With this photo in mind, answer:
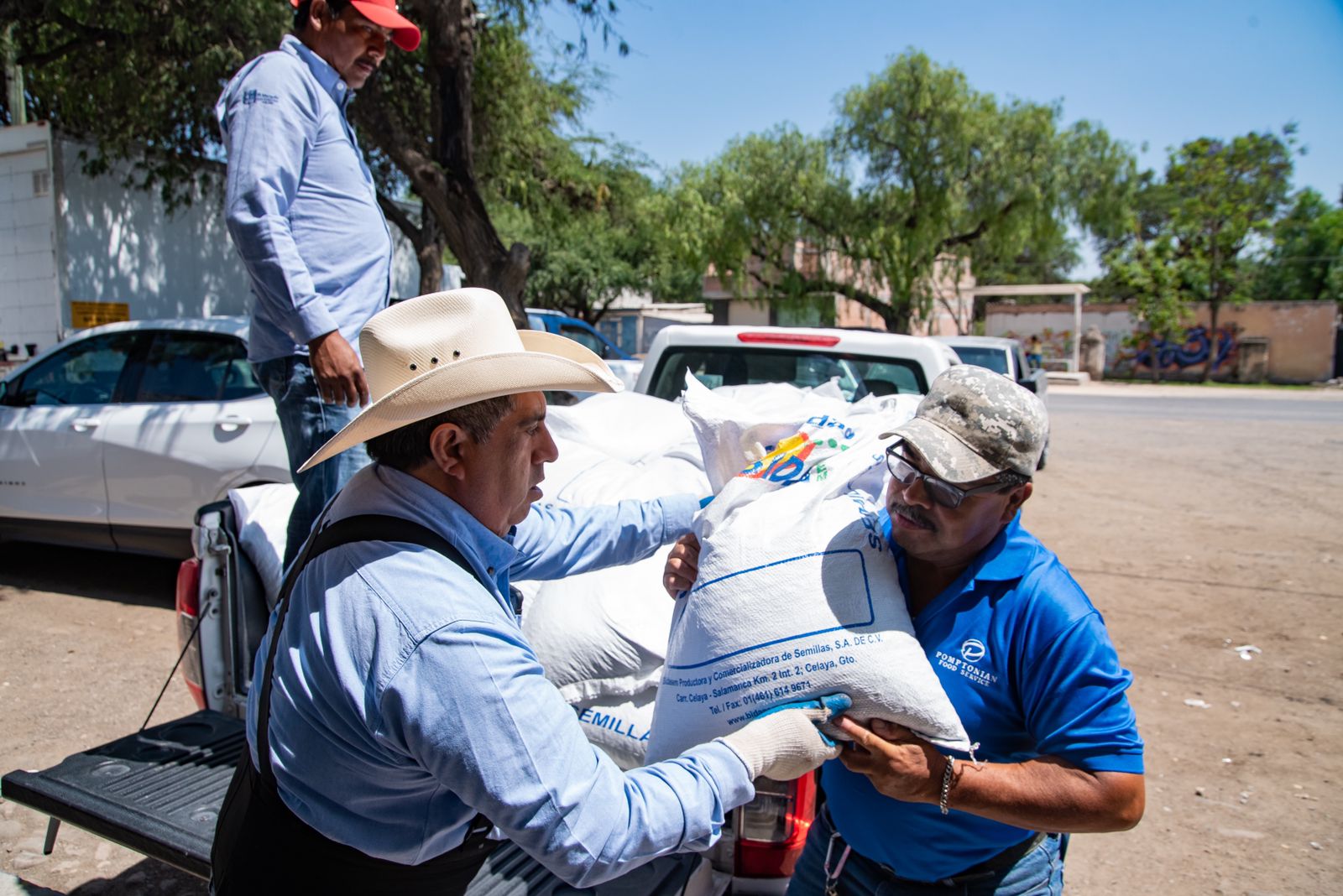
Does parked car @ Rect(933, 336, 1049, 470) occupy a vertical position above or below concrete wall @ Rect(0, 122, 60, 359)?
below

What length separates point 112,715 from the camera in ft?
13.4

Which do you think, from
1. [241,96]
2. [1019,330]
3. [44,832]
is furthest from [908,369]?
[1019,330]

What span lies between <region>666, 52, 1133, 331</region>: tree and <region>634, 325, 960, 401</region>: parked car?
18.2 metres

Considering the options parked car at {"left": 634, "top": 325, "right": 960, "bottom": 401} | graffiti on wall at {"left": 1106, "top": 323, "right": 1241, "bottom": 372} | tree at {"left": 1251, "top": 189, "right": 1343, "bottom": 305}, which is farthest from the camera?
tree at {"left": 1251, "top": 189, "right": 1343, "bottom": 305}

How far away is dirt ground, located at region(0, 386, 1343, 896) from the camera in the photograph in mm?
3131

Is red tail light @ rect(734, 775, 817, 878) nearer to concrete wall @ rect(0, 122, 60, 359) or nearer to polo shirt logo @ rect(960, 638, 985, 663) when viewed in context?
polo shirt logo @ rect(960, 638, 985, 663)

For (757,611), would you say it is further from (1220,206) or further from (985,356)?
(1220,206)

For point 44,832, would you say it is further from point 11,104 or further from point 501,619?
point 11,104

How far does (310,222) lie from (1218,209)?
39659 mm

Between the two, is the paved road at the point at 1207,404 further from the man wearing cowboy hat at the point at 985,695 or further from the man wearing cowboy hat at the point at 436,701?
the man wearing cowboy hat at the point at 436,701

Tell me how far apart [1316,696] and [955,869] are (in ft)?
12.9

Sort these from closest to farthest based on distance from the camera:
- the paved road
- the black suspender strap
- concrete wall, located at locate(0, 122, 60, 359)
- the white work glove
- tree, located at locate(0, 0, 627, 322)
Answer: the black suspender strap < the white work glove < tree, located at locate(0, 0, 627, 322) < concrete wall, located at locate(0, 122, 60, 359) < the paved road

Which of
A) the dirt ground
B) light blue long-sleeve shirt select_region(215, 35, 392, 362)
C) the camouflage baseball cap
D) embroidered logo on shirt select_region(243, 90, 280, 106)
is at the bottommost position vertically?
the dirt ground

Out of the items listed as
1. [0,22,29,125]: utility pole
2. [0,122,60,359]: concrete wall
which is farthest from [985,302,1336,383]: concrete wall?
[0,122,60,359]: concrete wall
